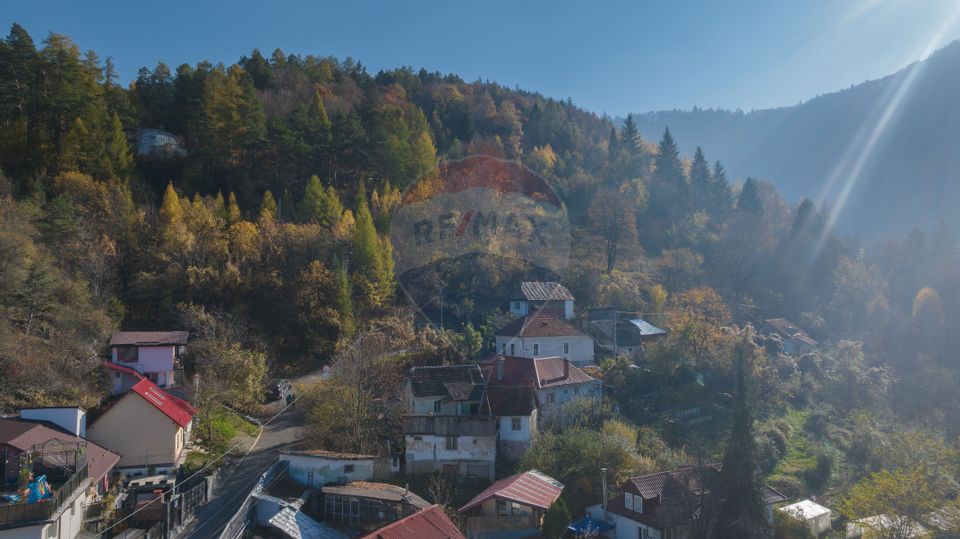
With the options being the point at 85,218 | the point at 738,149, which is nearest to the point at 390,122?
the point at 85,218

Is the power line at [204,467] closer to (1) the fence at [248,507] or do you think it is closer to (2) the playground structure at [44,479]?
(2) the playground structure at [44,479]

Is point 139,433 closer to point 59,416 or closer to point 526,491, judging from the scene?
point 59,416

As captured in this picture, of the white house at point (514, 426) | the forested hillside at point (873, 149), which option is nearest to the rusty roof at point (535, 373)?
the white house at point (514, 426)

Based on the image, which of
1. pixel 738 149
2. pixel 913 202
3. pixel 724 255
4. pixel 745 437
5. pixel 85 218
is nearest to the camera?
pixel 745 437

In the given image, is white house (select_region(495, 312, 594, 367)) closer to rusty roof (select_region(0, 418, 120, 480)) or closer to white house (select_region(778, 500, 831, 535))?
white house (select_region(778, 500, 831, 535))

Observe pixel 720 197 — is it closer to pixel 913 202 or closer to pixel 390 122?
pixel 390 122

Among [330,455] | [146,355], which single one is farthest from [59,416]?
[330,455]

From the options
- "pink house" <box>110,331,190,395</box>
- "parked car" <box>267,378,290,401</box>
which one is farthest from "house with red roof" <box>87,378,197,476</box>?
"parked car" <box>267,378,290,401</box>
